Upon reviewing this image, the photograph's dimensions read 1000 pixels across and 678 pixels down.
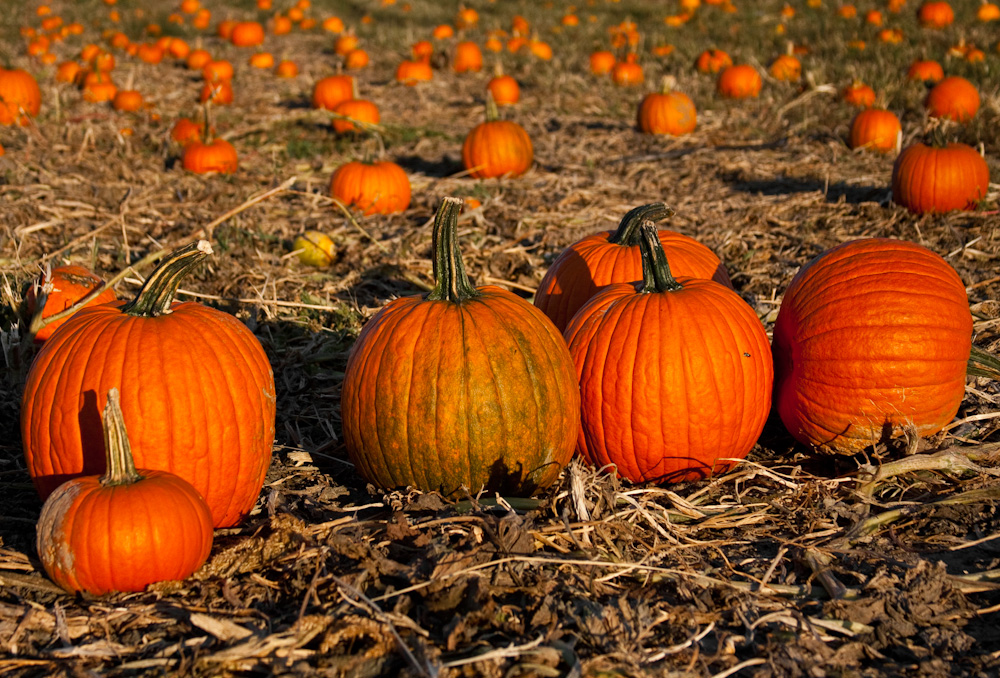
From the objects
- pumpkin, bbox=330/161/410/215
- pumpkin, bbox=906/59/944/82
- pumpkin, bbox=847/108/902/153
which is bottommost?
pumpkin, bbox=330/161/410/215

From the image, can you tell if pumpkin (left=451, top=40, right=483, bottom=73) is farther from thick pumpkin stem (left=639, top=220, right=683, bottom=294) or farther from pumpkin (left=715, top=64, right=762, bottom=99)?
thick pumpkin stem (left=639, top=220, right=683, bottom=294)

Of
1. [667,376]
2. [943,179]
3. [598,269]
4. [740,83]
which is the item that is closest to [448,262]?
[667,376]

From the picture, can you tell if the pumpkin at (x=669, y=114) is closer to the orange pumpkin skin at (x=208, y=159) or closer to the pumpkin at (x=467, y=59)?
the orange pumpkin skin at (x=208, y=159)

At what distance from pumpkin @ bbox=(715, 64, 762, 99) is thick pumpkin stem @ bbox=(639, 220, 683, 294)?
909cm

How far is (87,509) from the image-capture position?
266 centimetres

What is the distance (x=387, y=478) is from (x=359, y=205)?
4423 millimetres

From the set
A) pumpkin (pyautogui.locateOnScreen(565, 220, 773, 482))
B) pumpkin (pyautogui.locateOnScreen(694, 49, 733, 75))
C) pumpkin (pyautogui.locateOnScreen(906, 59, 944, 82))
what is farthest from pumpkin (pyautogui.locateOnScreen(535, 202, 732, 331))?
pumpkin (pyautogui.locateOnScreen(694, 49, 733, 75))

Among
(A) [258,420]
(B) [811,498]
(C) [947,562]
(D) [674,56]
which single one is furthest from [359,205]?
(D) [674,56]

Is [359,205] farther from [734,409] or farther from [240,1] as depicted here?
[240,1]

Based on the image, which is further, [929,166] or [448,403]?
[929,166]

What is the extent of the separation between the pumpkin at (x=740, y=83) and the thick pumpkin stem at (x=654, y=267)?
29.8 ft

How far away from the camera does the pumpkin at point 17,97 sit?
394 inches

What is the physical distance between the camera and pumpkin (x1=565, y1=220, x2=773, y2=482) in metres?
3.38

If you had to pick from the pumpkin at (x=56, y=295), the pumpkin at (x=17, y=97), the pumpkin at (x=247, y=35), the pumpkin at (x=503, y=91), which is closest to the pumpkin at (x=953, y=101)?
the pumpkin at (x=503, y=91)
